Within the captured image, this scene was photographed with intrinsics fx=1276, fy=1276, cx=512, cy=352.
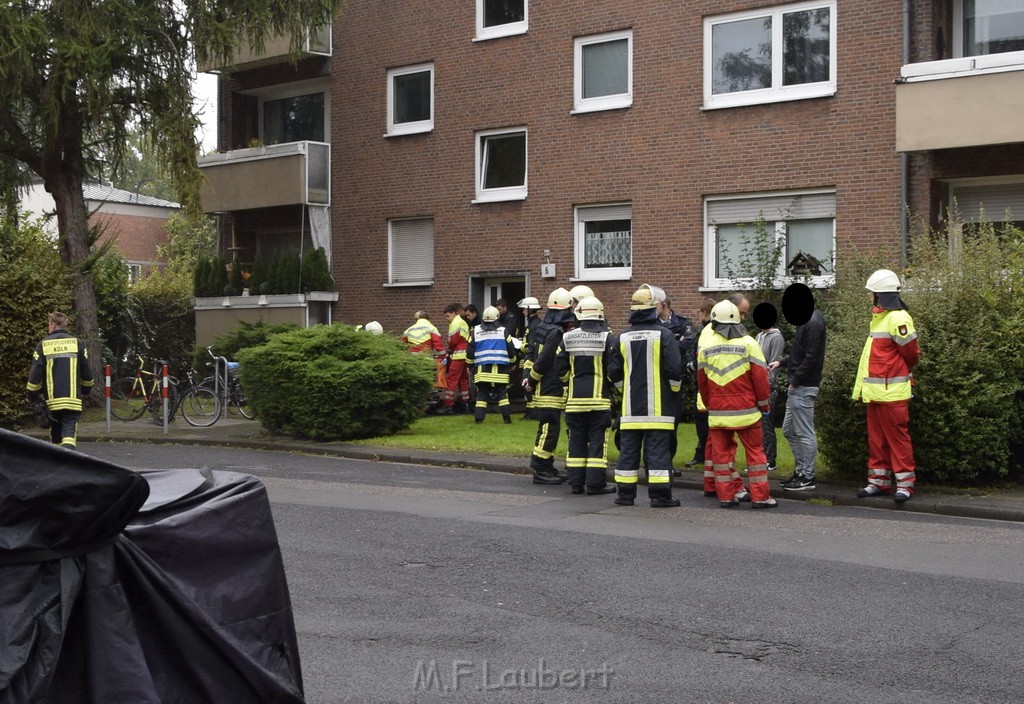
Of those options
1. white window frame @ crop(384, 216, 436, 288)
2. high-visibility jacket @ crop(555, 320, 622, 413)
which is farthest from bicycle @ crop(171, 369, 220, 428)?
high-visibility jacket @ crop(555, 320, 622, 413)

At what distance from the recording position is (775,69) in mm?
21609

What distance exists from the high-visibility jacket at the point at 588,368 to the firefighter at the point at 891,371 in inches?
95.3

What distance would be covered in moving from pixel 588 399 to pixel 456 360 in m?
9.57

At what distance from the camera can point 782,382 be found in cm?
1487

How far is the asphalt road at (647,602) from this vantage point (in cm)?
584

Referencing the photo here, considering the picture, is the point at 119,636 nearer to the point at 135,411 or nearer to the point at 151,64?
the point at 135,411

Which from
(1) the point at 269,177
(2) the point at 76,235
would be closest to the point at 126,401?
(2) the point at 76,235

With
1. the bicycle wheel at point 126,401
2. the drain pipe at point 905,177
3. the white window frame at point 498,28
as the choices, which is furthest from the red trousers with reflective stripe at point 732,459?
the white window frame at point 498,28

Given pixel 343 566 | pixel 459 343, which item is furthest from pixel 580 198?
pixel 343 566

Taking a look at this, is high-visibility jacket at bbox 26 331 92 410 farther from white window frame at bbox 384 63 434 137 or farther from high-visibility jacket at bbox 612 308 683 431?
white window frame at bbox 384 63 434 137

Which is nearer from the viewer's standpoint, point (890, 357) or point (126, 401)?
point (890, 357)

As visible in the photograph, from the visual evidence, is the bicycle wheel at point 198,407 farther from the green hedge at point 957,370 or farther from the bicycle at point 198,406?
the green hedge at point 957,370

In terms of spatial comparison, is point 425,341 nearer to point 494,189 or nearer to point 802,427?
point 494,189

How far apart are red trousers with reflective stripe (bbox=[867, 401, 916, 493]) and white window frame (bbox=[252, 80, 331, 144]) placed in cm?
1861
